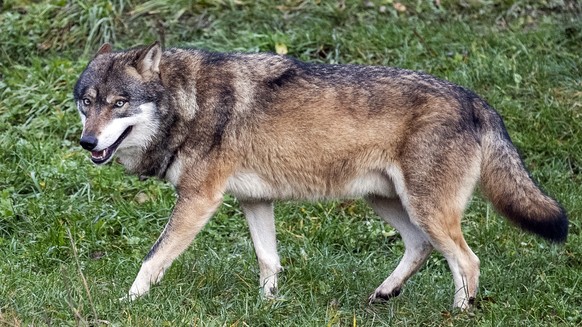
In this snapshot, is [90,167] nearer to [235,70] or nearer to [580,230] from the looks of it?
[235,70]

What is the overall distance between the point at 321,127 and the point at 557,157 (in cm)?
307

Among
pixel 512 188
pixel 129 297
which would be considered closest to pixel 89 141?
pixel 129 297

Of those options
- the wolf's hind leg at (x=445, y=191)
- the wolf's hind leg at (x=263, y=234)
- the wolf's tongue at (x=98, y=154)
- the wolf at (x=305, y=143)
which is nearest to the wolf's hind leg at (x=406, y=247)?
the wolf at (x=305, y=143)

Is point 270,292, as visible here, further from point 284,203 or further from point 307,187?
point 284,203

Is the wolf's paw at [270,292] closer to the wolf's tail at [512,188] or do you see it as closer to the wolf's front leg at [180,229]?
the wolf's front leg at [180,229]

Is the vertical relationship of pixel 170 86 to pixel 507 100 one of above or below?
above

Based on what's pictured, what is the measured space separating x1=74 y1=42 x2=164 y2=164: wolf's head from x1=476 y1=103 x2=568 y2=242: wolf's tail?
83.8 inches

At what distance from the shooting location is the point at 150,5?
11.1m

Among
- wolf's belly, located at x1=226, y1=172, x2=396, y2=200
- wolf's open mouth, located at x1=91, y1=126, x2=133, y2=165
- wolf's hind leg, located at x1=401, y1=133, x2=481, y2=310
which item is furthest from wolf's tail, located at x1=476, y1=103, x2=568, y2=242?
wolf's open mouth, located at x1=91, y1=126, x2=133, y2=165

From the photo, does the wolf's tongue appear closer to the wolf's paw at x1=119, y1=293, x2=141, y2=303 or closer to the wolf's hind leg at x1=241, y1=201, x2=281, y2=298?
the wolf's paw at x1=119, y1=293, x2=141, y2=303

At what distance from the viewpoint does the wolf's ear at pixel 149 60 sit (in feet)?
21.2

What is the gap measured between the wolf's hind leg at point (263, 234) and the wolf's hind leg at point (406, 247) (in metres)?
0.70

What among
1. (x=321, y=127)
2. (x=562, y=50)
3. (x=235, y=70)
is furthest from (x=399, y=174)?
(x=562, y=50)

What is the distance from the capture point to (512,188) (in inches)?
257
